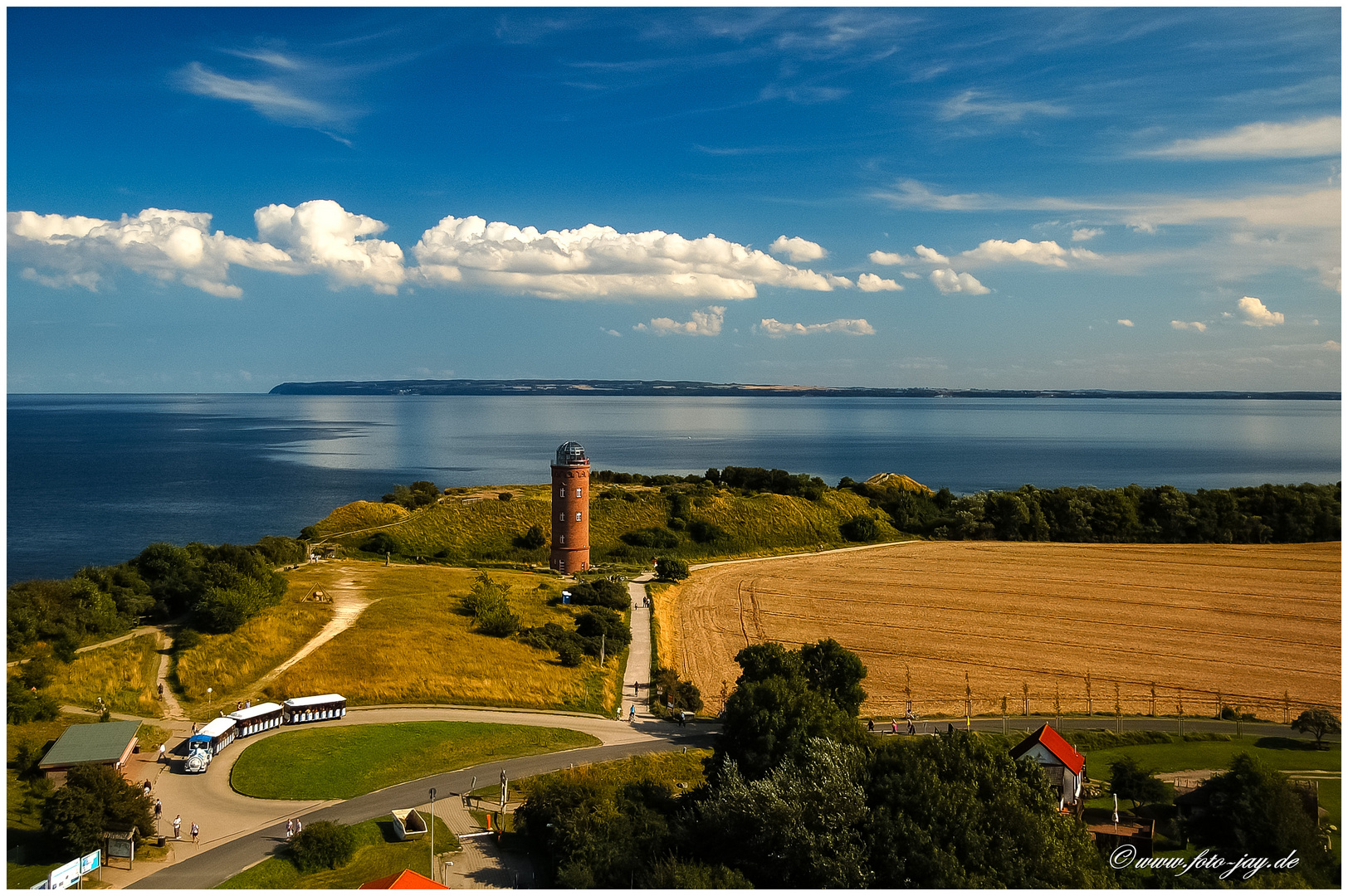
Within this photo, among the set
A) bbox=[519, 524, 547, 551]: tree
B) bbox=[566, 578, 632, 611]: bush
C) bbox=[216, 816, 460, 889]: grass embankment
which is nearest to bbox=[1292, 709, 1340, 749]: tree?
bbox=[566, 578, 632, 611]: bush

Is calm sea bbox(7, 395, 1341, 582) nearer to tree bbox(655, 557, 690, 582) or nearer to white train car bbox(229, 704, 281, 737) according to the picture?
tree bbox(655, 557, 690, 582)

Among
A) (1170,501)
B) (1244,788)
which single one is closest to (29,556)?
(1244,788)

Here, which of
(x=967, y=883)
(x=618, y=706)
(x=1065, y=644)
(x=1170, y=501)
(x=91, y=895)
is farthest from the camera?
(x=1170, y=501)

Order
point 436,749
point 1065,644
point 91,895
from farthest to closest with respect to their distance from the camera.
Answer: point 1065,644
point 436,749
point 91,895

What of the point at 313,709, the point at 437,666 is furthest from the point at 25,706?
the point at 437,666

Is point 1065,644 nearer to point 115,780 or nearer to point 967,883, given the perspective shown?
point 967,883

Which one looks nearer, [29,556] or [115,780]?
[115,780]

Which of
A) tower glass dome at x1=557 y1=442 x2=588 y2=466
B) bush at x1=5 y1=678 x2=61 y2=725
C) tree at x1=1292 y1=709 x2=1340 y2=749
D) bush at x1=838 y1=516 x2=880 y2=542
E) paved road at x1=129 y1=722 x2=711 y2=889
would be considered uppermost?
tower glass dome at x1=557 y1=442 x2=588 y2=466

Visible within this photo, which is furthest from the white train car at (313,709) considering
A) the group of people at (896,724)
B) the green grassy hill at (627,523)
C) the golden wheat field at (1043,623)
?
the green grassy hill at (627,523)
